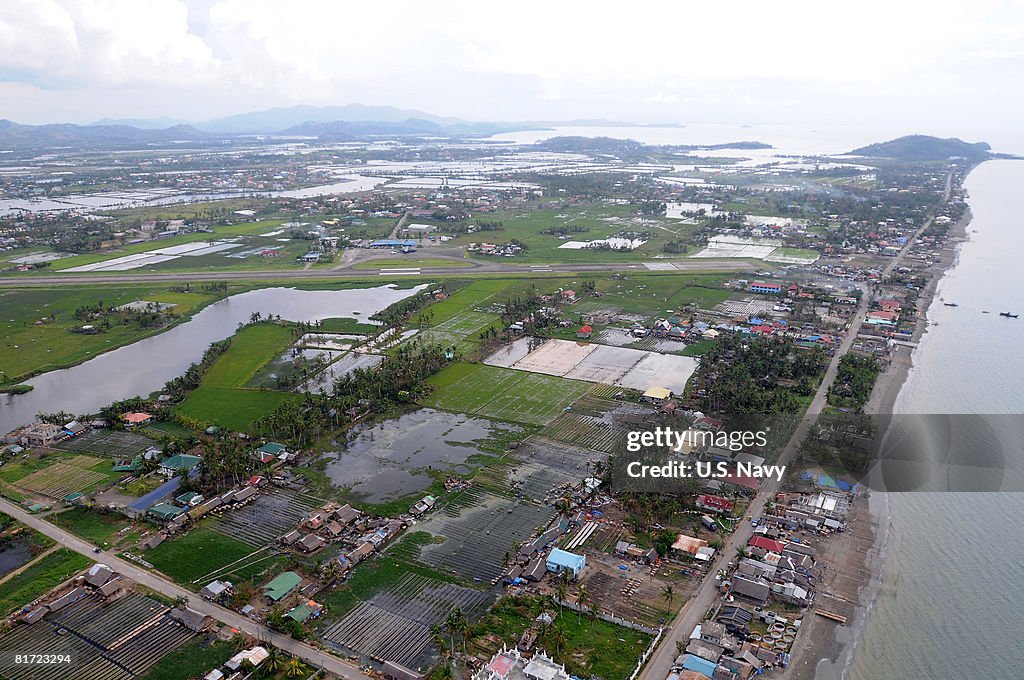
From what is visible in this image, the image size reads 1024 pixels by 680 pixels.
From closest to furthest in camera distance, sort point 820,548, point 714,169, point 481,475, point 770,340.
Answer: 1. point 820,548
2. point 481,475
3. point 770,340
4. point 714,169

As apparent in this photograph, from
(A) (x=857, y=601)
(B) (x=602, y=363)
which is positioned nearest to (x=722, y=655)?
(A) (x=857, y=601)

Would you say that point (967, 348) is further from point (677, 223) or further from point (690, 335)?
point (677, 223)

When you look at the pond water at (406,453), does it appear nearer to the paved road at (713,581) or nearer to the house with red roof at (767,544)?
the paved road at (713,581)

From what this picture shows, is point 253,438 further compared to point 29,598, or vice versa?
point 253,438

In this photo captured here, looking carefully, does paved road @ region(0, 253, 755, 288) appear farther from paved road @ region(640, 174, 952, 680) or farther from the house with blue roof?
the house with blue roof

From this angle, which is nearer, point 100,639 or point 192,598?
point 100,639

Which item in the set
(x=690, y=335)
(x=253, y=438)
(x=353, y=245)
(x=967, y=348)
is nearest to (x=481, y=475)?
(x=253, y=438)

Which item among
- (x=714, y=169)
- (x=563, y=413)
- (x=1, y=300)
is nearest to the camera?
(x=563, y=413)

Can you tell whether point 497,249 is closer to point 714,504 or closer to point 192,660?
point 714,504
